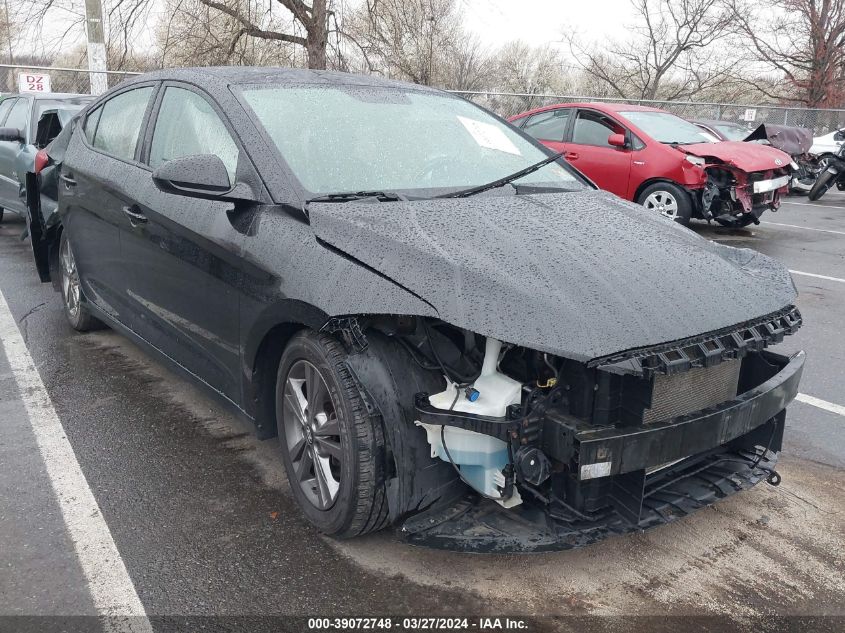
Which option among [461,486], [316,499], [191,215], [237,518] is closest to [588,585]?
[461,486]

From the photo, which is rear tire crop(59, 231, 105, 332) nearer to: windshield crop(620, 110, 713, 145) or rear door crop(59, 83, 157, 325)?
rear door crop(59, 83, 157, 325)

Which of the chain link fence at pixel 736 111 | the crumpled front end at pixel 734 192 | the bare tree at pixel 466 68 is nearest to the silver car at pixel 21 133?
the crumpled front end at pixel 734 192

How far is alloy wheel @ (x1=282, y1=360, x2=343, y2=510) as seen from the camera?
280 cm

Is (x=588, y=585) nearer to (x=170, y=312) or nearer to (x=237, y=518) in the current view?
(x=237, y=518)

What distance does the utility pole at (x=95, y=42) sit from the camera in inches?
536

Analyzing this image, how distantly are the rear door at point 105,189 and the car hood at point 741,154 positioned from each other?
7443 mm

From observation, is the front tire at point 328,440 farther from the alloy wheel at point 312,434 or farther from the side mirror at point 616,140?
the side mirror at point 616,140

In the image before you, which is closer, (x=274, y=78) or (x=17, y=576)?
(x=17, y=576)

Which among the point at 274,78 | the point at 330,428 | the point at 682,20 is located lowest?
the point at 330,428

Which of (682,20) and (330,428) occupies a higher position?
Result: (682,20)

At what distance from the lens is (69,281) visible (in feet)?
17.6

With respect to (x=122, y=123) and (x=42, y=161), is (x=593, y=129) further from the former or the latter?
(x=122, y=123)

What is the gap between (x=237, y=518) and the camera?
310 cm

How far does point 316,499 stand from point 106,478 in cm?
113
